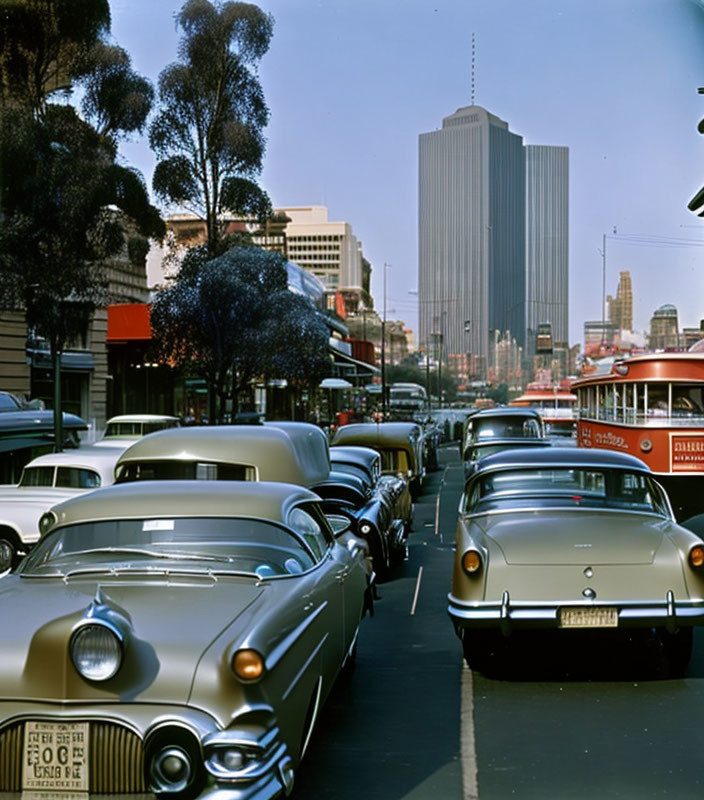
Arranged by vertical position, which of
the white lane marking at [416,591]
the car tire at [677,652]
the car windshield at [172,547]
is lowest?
the white lane marking at [416,591]

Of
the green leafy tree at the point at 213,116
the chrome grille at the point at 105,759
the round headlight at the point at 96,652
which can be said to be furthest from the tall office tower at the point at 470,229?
the chrome grille at the point at 105,759

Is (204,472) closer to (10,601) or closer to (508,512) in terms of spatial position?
(508,512)

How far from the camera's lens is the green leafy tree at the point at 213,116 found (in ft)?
78.4

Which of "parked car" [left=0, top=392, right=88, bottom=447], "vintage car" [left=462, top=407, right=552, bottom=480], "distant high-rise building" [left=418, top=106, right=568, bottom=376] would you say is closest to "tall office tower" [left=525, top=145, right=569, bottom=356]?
"distant high-rise building" [left=418, top=106, right=568, bottom=376]

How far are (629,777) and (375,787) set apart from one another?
1.15 metres

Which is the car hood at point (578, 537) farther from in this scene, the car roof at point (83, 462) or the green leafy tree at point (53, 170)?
the green leafy tree at point (53, 170)

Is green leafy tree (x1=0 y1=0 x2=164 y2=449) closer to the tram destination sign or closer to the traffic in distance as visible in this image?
the traffic in distance

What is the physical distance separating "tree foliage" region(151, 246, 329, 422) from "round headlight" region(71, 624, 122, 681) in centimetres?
2102

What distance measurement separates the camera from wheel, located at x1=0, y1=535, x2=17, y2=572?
9.55 metres

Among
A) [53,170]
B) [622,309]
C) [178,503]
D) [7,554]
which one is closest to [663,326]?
[622,309]

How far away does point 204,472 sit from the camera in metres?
9.95

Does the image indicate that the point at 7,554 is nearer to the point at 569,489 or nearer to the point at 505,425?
the point at 569,489

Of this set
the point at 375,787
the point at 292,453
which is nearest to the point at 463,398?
the point at 292,453

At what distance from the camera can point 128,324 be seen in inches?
1059
